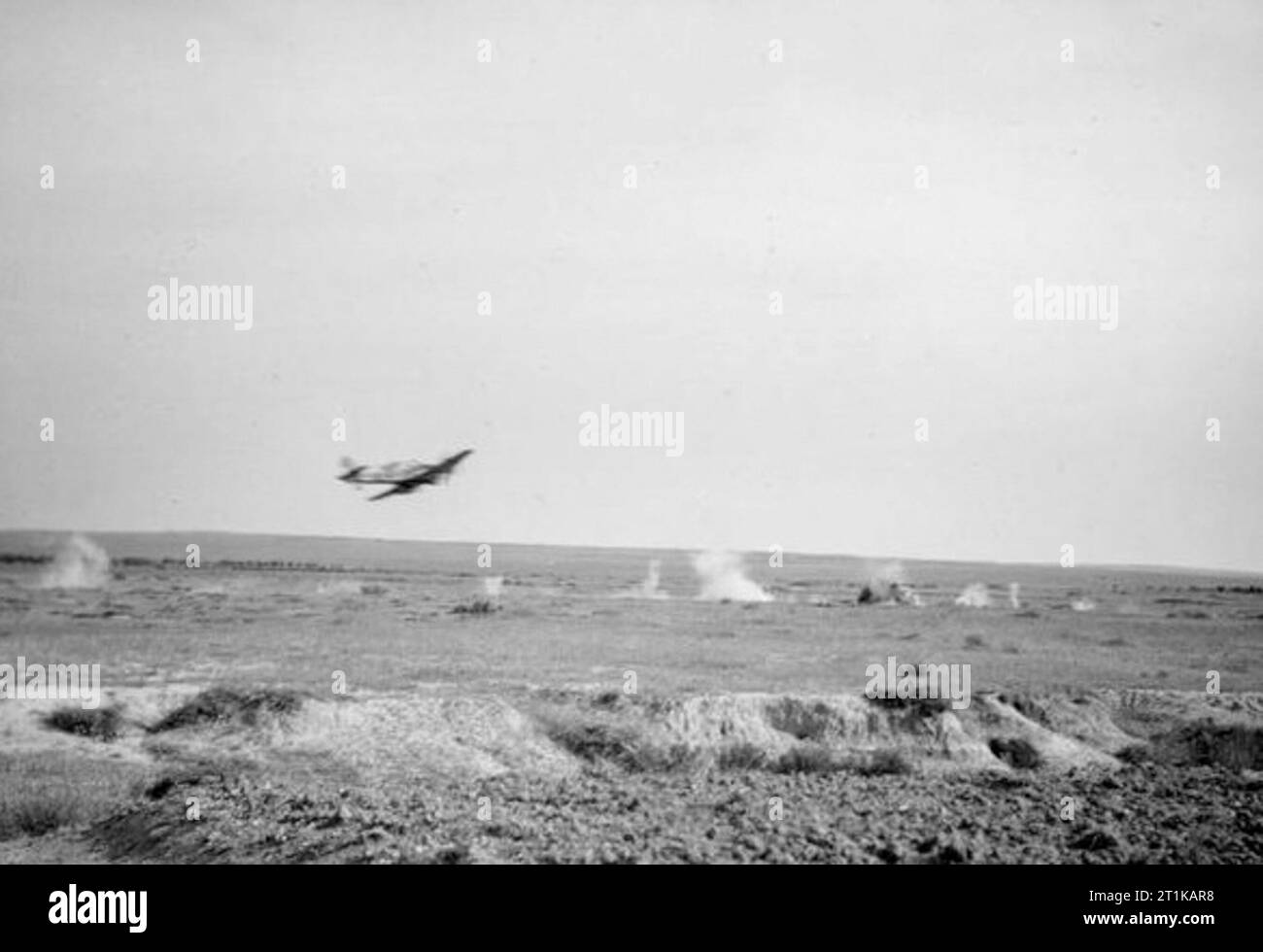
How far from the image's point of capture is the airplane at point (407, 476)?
94.0 feet

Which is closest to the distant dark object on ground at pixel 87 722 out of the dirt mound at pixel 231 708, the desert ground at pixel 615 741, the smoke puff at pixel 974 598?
the desert ground at pixel 615 741

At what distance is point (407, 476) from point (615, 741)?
378 inches

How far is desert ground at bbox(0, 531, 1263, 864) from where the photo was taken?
40.9 feet

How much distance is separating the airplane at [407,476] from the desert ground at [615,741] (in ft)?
12.4

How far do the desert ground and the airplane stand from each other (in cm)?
377

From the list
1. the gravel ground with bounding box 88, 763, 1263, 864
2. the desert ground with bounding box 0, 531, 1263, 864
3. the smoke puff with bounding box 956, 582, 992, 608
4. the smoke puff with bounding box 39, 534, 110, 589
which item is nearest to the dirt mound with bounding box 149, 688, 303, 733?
the desert ground with bounding box 0, 531, 1263, 864

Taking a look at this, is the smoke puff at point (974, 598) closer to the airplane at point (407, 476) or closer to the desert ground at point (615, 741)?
the desert ground at point (615, 741)

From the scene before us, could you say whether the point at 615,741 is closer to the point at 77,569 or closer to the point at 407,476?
the point at 407,476

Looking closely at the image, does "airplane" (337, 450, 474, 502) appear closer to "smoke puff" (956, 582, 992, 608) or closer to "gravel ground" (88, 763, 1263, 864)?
"gravel ground" (88, 763, 1263, 864)

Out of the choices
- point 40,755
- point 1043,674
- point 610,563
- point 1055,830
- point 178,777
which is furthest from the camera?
point 610,563

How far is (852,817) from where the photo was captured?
1323 centimetres
